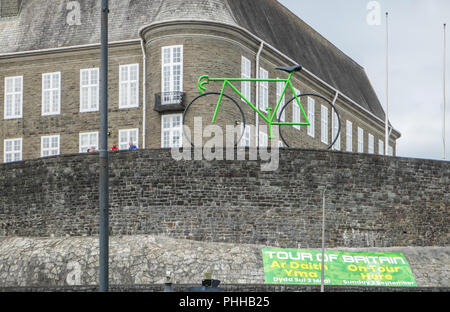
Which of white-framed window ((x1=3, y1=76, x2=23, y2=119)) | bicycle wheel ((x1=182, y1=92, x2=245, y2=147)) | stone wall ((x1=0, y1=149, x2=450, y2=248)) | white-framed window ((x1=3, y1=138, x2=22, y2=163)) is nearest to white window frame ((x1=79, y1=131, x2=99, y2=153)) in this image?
white-framed window ((x1=3, y1=138, x2=22, y2=163))

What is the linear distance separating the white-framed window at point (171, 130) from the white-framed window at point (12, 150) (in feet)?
32.1

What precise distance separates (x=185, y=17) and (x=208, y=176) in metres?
12.7

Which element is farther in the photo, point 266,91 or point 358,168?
point 266,91

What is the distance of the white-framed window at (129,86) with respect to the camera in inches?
2012

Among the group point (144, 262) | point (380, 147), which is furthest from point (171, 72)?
point (380, 147)

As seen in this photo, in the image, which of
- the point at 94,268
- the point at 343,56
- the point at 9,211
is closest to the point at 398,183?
the point at 94,268

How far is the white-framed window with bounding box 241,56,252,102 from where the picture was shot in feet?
160

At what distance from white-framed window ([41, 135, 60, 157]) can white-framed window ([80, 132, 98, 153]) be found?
1367 millimetres

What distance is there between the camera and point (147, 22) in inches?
2057

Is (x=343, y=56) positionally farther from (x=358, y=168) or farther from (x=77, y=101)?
(x=358, y=168)

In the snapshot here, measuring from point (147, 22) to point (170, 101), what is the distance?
6857mm

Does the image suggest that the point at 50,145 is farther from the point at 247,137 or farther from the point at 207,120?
the point at 247,137

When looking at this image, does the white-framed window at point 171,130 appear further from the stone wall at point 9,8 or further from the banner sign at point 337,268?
the stone wall at point 9,8

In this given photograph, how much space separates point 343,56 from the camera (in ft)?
232
